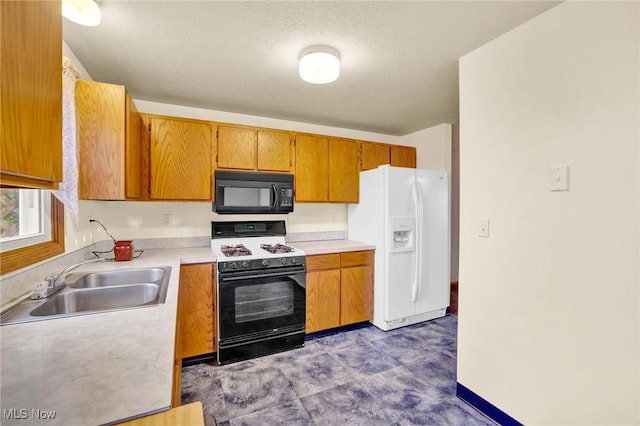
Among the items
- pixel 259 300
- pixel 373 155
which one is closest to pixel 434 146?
pixel 373 155

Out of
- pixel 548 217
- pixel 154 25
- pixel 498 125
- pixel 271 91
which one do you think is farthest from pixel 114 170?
pixel 548 217

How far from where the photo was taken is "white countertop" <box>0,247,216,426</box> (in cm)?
66

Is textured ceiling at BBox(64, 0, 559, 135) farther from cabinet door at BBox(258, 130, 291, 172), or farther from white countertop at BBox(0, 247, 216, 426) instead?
white countertop at BBox(0, 247, 216, 426)

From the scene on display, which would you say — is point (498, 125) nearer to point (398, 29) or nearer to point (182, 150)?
point (398, 29)

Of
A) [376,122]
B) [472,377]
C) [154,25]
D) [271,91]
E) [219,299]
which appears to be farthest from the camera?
[376,122]

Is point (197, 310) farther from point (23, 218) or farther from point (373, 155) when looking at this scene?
point (373, 155)

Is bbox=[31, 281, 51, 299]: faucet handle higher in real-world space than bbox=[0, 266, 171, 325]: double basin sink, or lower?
higher

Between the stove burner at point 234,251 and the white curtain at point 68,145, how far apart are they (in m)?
1.08

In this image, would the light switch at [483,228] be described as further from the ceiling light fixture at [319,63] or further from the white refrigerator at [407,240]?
the ceiling light fixture at [319,63]

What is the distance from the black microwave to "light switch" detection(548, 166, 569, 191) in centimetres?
207

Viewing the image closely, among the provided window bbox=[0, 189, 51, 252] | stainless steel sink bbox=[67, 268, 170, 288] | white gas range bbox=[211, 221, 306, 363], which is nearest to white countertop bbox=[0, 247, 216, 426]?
window bbox=[0, 189, 51, 252]

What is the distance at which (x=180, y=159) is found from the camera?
8.48ft

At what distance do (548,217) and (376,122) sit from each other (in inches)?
91.9

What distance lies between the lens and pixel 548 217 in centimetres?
149
